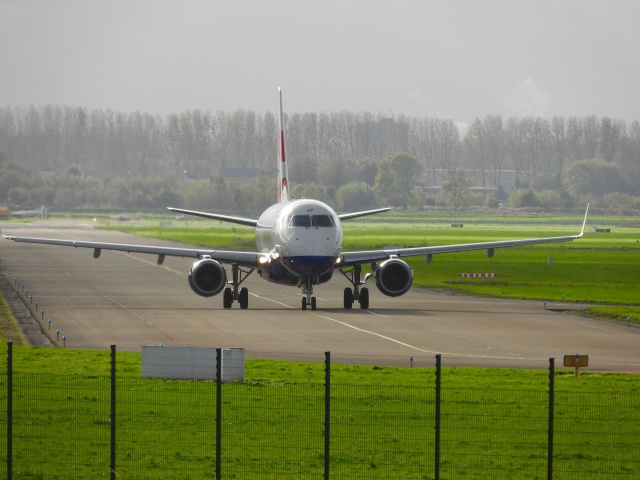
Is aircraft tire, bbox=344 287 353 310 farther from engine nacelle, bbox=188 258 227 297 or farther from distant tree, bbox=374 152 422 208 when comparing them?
distant tree, bbox=374 152 422 208

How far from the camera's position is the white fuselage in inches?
1793

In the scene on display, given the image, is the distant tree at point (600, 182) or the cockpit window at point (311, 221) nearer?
the cockpit window at point (311, 221)

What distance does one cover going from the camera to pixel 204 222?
16250cm

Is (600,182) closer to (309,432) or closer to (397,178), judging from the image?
(397,178)

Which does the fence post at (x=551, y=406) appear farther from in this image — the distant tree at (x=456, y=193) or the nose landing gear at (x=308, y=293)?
the distant tree at (x=456, y=193)

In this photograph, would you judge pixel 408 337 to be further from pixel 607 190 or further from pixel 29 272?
pixel 607 190

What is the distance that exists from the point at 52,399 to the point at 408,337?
16.7 m

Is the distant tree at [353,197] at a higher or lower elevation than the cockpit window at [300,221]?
lower

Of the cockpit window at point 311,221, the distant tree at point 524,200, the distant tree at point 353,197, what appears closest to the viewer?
the cockpit window at point 311,221

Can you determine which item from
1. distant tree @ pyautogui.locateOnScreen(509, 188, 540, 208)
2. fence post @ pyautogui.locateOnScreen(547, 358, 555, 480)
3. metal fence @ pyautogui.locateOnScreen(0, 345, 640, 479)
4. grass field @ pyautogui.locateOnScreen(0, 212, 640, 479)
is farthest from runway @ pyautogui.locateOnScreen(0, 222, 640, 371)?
distant tree @ pyautogui.locateOnScreen(509, 188, 540, 208)

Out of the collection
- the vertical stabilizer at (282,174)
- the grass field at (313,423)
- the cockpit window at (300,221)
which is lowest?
the grass field at (313,423)

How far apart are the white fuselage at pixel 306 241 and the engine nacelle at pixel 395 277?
2293 mm

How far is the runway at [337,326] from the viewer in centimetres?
3425

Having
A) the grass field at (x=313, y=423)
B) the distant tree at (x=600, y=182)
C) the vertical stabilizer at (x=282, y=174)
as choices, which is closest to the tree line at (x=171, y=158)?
the distant tree at (x=600, y=182)
